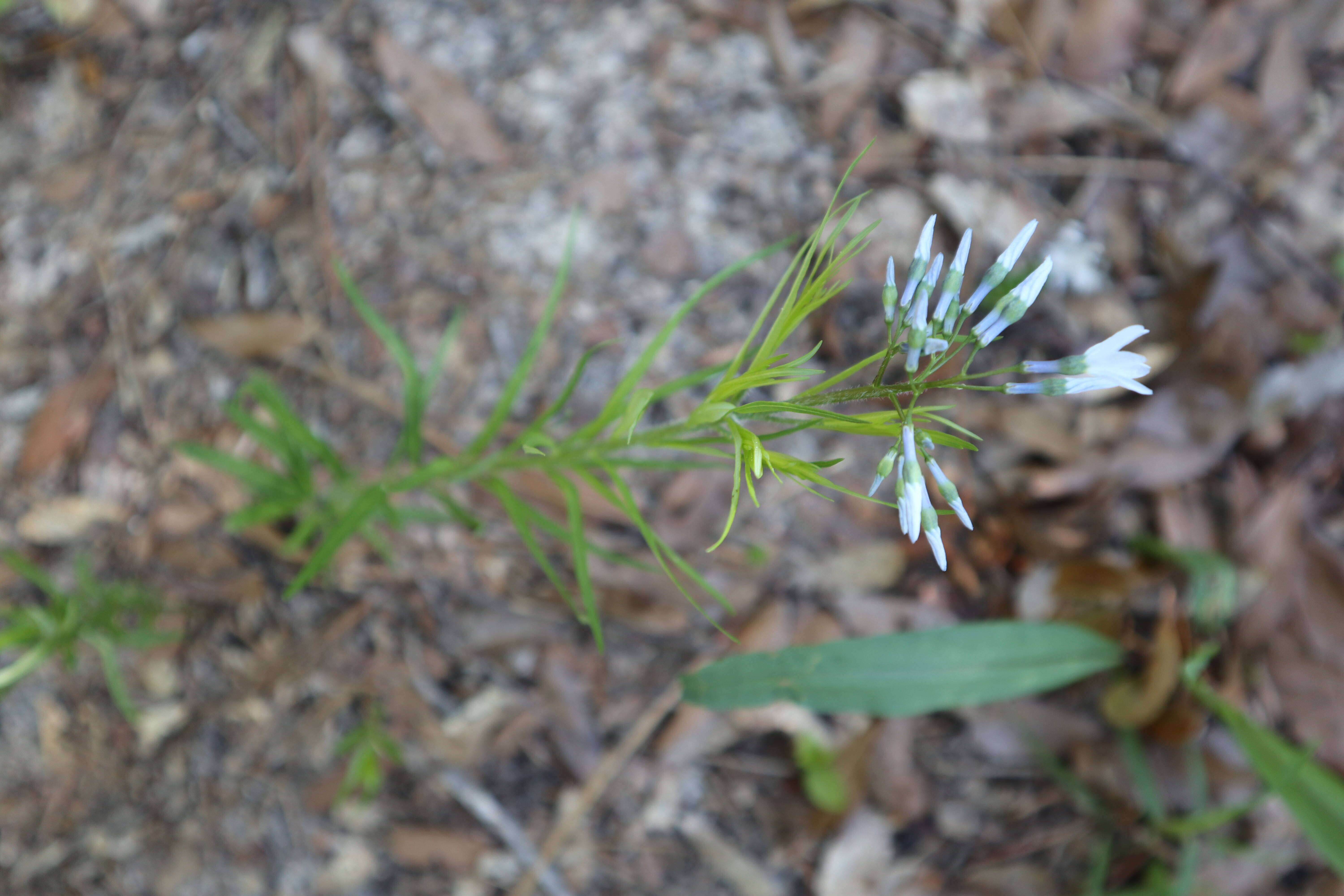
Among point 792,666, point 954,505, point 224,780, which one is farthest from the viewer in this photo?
point 224,780

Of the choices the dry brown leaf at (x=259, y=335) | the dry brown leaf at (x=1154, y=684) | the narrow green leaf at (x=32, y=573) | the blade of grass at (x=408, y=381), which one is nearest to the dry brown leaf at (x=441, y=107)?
the dry brown leaf at (x=259, y=335)

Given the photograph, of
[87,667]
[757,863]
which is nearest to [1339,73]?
[757,863]

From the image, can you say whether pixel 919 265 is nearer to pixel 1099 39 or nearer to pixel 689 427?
pixel 689 427

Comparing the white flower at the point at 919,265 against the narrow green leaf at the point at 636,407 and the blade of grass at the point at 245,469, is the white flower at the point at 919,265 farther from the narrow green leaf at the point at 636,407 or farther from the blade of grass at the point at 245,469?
the blade of grass at the point at 245,469

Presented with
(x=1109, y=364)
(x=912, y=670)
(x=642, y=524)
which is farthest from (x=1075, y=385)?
(x=912, y=670)

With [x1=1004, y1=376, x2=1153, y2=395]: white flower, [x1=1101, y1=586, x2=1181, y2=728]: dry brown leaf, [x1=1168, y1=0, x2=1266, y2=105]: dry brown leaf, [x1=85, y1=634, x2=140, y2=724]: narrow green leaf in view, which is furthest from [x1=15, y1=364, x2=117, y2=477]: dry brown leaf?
[x1=1168, y1=0, x2=1266, y2=105]: dry brown leaf

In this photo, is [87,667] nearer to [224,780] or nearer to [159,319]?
[224,780]

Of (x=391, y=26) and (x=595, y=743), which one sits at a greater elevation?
(x=391, y=26)

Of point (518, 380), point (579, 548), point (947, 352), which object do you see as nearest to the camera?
point (947, 352)
